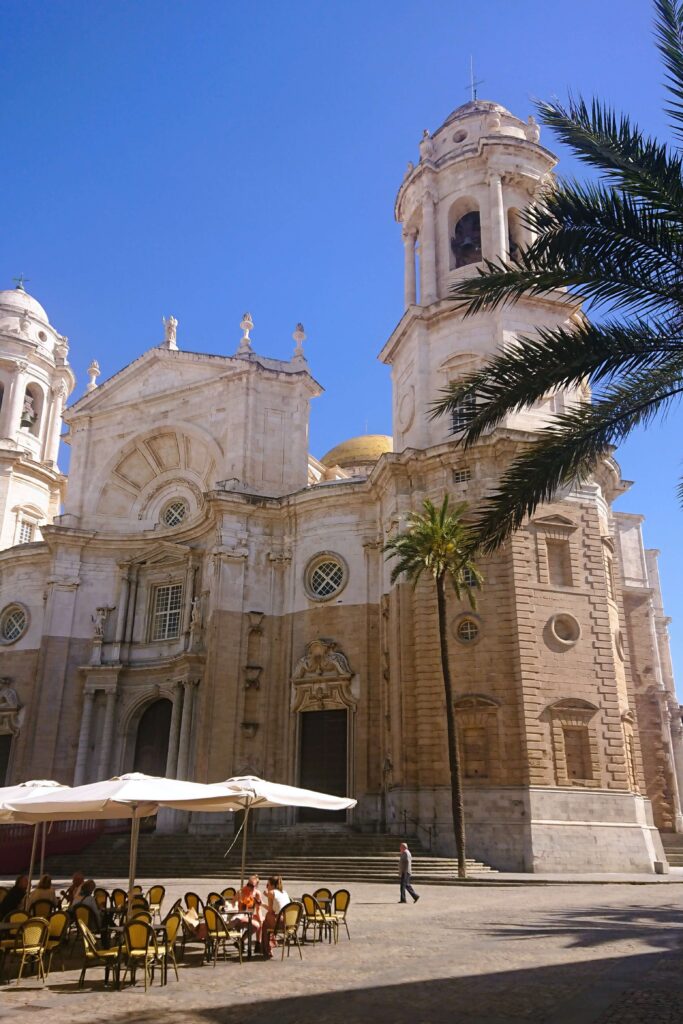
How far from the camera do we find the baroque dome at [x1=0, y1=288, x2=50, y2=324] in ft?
169

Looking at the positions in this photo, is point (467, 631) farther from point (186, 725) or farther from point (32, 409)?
point (32, 409)

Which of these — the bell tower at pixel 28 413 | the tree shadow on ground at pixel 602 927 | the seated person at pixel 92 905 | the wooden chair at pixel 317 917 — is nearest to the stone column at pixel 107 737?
the bell tower at pixel 28 413

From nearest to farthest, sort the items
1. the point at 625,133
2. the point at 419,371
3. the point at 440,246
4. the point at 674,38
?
the point at 674,38 < the point at 625,133 < the point at 419,371 < the point at 440,246

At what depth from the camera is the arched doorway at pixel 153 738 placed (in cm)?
3919

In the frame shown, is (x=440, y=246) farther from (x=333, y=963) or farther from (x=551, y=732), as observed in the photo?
(x=333, y=963)

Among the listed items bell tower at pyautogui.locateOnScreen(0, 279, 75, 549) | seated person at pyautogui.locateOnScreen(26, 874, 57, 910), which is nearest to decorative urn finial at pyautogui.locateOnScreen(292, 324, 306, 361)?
bell tower at pyautogui.locateOnScreen(0, 279, 75, 549)

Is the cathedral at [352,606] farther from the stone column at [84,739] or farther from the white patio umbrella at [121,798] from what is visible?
the white patio umbrella at [121,798]

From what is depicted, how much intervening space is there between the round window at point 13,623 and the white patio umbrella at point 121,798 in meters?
27.6

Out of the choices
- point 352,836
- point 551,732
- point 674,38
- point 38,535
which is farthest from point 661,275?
point 38,535

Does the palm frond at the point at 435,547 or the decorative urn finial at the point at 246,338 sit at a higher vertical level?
the decorative urn finial at the point at 246,338

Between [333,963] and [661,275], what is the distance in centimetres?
1005

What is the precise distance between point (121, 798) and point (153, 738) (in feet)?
87.2

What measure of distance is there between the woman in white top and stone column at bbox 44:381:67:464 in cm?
4081

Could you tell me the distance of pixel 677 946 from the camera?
12766 millimetres
